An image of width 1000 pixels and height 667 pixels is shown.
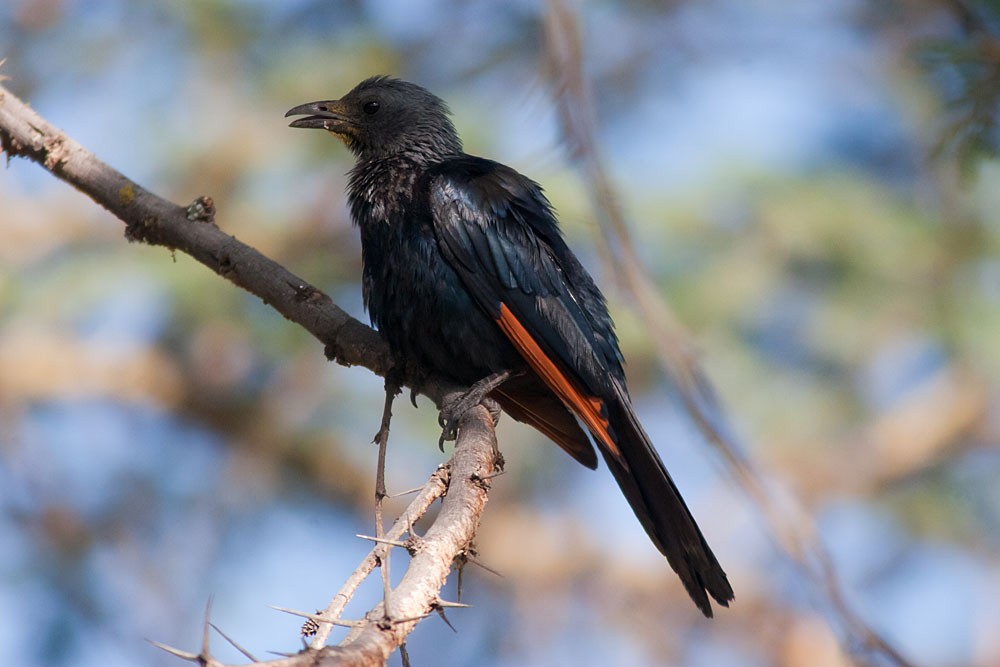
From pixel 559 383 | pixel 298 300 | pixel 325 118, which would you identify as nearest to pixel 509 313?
pixel 559 383

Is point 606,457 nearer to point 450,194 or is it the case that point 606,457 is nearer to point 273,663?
point 450,194

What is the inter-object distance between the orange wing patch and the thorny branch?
297 mm

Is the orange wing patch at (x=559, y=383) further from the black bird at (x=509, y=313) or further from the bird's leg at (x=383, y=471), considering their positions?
the bird's leg at (x=383, y=471)

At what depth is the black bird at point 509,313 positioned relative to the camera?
389 centimetres

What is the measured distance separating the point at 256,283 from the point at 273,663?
2025mm

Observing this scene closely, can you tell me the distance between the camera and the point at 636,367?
815cm

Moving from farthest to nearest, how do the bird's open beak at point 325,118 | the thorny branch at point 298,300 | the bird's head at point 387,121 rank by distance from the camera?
the bird's open beak at point 325,118 → the bird's head at point 387,121 → the thorny branch at point 298,300

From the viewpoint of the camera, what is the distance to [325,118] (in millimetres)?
5047

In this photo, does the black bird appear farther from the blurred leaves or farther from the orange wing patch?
the blurred leaves

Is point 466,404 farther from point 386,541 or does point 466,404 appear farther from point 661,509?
point 386,541

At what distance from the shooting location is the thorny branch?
8.28 feet

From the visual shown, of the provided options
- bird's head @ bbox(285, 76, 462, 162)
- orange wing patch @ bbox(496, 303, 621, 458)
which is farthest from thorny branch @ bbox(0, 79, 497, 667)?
bird's head @ bbox(285, 76, 462, 162)

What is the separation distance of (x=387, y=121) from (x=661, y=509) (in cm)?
219

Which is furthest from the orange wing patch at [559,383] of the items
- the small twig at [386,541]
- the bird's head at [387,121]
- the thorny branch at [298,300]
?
the small twig at [386,541]
